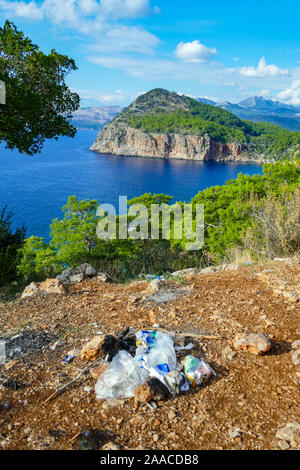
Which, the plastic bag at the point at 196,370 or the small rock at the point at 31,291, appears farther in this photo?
the small rock at the point at 31,291

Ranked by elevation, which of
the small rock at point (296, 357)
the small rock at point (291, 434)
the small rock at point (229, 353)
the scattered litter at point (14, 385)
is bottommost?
the scattered litter at point (14, 385)

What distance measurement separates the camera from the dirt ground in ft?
9.87

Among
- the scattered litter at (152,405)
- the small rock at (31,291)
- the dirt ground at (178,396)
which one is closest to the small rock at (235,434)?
the dirt ground at (178,396)

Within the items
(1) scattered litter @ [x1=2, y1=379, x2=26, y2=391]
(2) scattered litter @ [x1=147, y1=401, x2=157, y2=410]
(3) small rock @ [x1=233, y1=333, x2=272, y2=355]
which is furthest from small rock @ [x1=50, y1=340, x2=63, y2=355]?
(3) small rock @ [x1=233, y1=333, x2=272, y2=355]

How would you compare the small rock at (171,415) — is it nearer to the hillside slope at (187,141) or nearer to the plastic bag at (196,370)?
the plastic bag at (196,370)

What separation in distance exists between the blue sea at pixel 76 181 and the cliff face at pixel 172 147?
20338 millimetres

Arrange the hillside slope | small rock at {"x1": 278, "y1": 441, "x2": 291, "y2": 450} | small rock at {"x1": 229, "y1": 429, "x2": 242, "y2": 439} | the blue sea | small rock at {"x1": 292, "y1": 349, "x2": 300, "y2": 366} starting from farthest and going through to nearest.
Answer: the hillside slope → the blue sea → small rock at {"x1": 292, "y1": 349, "x2": 300, "y2": 366} → small rock at {"x1": 229, "y1": 429, "x2": 242, "y2": 439} → small rock at {"x1": 278, "y1": 441, "x2": 291, "y2": 450}

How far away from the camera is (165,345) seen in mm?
4113

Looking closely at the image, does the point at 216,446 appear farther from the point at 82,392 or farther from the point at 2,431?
the point at 2,431

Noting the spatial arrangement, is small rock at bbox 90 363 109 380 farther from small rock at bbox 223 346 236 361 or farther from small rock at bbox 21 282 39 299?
small rock at bbox 21 282 39 299

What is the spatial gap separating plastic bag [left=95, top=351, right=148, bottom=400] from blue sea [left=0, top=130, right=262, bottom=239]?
142ft

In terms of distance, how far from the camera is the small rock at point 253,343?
4.07 m

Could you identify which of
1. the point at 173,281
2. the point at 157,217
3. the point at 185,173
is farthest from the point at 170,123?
the point at 173,281

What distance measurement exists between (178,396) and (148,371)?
439 millimetres
